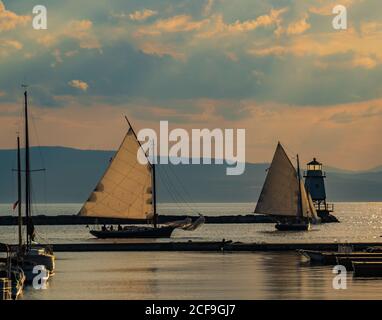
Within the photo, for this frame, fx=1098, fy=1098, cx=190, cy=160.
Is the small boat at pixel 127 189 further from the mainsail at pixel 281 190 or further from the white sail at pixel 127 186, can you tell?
the mainsail at pixel 281 190

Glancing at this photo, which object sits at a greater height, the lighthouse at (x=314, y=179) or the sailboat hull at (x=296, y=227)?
the lighthouse at (x=314, y=179)

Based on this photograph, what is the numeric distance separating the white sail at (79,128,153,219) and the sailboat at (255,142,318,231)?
27145 mm

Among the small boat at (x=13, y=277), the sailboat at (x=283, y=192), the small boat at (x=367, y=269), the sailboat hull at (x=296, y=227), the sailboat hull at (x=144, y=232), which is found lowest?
the sailboat hull at (x=296, y=227)

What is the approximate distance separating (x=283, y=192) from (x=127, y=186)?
31.0 m

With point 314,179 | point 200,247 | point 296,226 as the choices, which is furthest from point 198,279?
point 314,179

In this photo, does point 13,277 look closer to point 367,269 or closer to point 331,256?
point 367,269

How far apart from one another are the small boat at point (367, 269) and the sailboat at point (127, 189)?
55225 millimetres

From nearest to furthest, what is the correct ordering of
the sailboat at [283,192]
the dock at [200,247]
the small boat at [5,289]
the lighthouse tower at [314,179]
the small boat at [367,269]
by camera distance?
the small boat at [5,289] < the small boat at [367,269] < the dock at [200,247] < the sailboat at [283,192] < the lighthouse tower at [314,179]

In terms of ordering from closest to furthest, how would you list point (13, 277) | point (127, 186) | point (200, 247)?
point (13, 277) < point (200, 247) < point (127, 186)

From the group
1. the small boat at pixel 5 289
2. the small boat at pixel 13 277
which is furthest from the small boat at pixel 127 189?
the small boat at pixel 5 289

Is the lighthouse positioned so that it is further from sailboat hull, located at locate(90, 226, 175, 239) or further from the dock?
the dock

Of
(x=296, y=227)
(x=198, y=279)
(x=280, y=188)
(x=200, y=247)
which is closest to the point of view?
(x=198, y=279)

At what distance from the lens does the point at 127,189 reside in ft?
382

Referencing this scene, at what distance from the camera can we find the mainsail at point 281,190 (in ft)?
461
